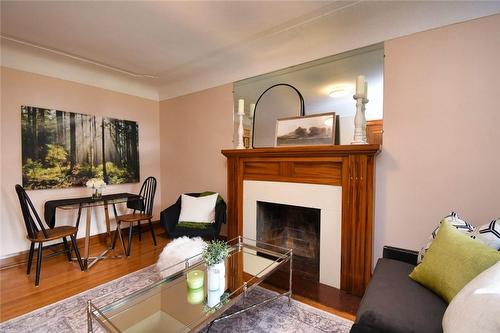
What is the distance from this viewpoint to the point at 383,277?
1.53m

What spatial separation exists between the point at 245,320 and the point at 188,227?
141 centimetres

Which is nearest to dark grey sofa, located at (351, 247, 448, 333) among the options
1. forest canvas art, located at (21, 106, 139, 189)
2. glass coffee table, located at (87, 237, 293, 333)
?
glass coffee table, located at (87, 237, 293, 333)

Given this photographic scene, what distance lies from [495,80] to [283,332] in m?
2.41

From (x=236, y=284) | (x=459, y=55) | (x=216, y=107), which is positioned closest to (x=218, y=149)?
(x=216, y=107)

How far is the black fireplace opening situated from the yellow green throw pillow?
110 cm

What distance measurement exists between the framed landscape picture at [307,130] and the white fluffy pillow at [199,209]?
1216 mm

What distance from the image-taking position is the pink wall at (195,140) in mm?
3371

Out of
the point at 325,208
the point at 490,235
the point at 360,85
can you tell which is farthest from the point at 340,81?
the point at 490,235

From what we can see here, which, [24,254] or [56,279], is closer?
[56,279]

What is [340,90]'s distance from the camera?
2389 millimetres

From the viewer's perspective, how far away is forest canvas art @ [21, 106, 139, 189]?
9.53 feet

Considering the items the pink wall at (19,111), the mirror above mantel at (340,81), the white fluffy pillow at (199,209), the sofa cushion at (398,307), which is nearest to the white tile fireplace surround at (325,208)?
the mirror above mantel at (340,81)

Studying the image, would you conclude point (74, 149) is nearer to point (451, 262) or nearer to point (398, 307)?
point (398, 307)

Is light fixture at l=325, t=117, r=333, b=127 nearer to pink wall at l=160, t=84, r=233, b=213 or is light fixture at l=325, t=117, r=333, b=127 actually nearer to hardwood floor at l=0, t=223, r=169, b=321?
pink wall at l=160, t=84, r=233, b=213
